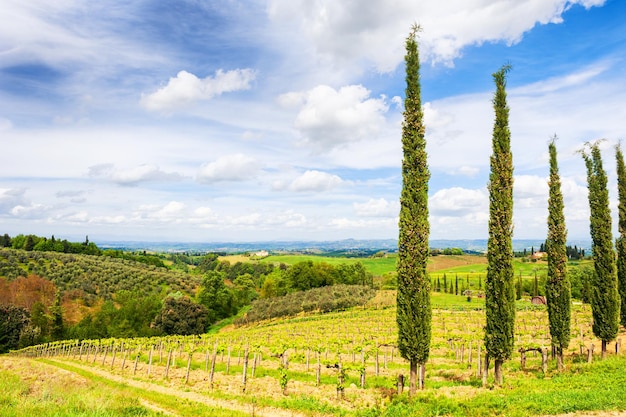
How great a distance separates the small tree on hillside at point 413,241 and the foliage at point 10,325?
58.1 metres

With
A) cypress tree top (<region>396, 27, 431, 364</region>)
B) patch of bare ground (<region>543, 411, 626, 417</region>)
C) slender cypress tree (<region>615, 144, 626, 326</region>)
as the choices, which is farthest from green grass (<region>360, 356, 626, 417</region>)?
slender cypress tree (<region>615, 144, 626, 326</region>)

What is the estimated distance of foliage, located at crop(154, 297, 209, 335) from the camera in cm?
5672

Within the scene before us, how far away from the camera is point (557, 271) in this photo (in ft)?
70.5

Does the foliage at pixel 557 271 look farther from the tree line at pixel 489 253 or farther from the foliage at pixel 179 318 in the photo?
the foliage at pixel 179 318

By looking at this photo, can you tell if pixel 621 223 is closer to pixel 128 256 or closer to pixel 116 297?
pixel 116 297

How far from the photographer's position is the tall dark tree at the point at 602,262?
22.5 metres

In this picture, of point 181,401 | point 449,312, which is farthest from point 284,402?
point 449,312

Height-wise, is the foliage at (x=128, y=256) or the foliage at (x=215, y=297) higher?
the foliage at (x=128, y=256)

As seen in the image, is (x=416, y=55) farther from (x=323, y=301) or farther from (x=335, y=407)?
(x=323, y=301)

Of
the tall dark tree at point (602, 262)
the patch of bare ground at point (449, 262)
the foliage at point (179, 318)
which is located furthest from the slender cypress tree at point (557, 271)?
the patch of bare ground at point (449, 262)

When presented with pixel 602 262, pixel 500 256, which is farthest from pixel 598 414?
pixel 602 262

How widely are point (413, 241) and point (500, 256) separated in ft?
16.0

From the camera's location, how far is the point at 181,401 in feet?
58.3

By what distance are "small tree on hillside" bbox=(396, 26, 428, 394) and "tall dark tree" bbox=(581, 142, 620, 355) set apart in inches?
567
